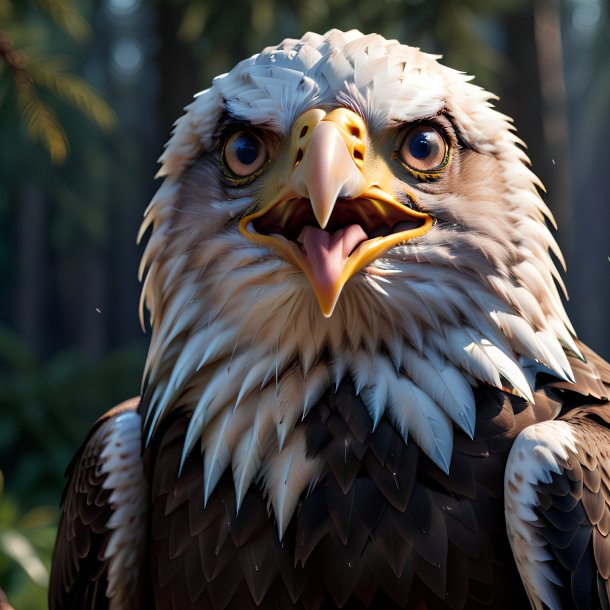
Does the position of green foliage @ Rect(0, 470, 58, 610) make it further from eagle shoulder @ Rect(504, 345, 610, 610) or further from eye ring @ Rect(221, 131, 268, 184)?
eagle shoulder @ Rect(504, 345, 610, 610)

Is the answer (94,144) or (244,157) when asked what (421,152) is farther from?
(94,144)

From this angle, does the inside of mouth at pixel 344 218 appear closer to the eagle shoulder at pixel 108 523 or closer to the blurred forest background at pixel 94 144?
the eagle shoulder at pixel 108 523

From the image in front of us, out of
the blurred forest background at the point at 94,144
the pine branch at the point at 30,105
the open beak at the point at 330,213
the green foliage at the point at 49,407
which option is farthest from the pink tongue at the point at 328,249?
the green foliage at the point at 49,407

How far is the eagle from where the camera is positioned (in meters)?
2.03

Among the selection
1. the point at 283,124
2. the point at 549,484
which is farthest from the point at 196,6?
the point at 549,484

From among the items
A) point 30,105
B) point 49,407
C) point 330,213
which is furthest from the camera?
point 49,407

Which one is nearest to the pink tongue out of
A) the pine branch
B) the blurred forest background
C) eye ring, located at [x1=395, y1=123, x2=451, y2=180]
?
eye ring, located at [x1=395, y1=123, x2=451, y2=180]

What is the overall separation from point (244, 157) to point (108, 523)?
1.07 meters

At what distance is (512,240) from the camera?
225 cm

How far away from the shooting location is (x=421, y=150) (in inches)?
87.1

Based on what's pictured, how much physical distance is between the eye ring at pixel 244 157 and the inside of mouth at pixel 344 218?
16 cm

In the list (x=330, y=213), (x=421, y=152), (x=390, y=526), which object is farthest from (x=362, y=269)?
(x=390, y=526)

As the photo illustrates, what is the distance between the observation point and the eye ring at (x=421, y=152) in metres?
2.21

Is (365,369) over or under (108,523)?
over
